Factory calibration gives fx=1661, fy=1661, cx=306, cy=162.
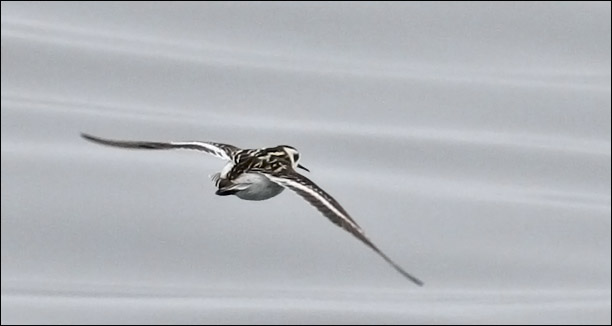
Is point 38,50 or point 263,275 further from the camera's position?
point 38,50

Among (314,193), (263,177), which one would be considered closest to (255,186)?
(263,177)

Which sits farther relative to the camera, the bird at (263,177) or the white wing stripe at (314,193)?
the bird at (263,177)

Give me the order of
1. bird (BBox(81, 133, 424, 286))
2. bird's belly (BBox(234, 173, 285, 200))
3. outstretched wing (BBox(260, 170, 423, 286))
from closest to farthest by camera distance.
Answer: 1. outstretched wing (BBox(260, 170, 423, 286))
2. bird (BBox(81, 133, 424, 286))
3. bird's belly (BBox(234, 173, 285, 200))

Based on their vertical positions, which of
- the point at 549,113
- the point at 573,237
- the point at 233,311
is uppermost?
the point at 549,113

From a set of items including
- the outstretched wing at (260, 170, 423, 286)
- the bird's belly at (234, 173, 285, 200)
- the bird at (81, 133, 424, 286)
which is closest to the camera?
the outstretched wing at (260, 170, 423, 286)

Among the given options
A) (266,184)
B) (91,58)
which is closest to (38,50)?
(91,58)

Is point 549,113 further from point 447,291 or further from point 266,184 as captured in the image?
point 266,184
